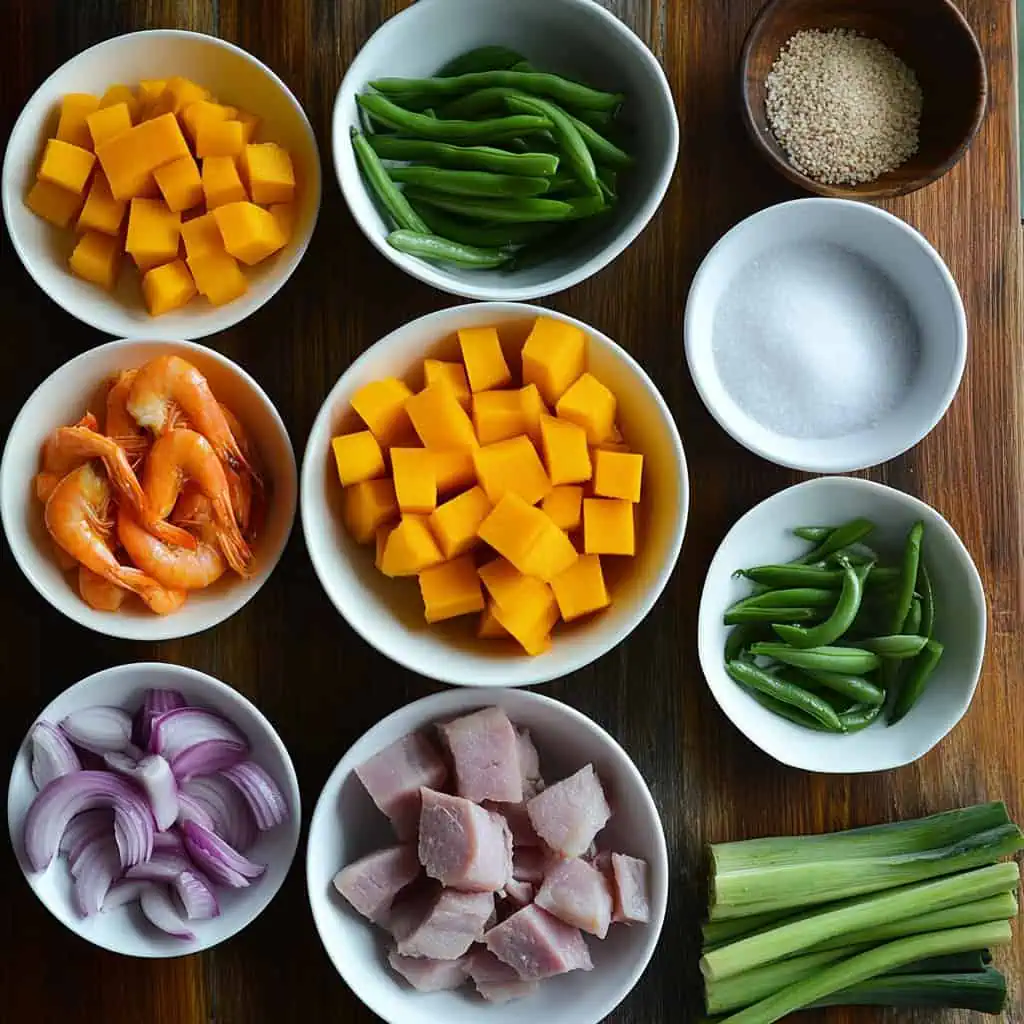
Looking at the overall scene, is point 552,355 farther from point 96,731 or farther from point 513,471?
point 96,731

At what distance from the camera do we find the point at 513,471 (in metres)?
1.68

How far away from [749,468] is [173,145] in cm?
111

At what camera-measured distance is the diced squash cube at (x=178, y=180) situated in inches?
68.8

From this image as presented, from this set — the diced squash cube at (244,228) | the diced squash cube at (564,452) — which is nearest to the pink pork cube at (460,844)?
the diced squash cube at (564,452)

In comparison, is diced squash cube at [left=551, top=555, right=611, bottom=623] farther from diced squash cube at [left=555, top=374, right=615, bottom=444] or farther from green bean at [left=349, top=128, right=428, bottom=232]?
green bean at [left=349, top=128, right=428, bottom=232]

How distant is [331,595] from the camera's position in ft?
5.63

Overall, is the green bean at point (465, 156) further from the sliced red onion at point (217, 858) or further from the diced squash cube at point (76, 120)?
the sliced red onion at point (217, 858)

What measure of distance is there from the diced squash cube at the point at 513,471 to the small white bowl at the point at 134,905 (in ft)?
1.80

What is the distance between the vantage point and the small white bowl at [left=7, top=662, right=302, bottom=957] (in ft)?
5.81

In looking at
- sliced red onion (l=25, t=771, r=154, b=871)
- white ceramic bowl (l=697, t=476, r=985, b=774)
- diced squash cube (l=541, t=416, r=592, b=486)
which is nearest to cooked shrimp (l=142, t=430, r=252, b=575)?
sliced red onion (l=25, t=771, r=154, b=871)

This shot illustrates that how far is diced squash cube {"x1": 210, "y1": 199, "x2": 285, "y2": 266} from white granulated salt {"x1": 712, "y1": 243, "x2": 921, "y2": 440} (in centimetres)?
77

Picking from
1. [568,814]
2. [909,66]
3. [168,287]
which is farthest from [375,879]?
[909,66]

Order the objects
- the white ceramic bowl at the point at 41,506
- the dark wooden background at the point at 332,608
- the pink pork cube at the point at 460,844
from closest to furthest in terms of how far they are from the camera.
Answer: the pink pork cube at the point at 460,844
the white ceramic bowl at the point at 41,506
the dark wooden background at the point at 332,608

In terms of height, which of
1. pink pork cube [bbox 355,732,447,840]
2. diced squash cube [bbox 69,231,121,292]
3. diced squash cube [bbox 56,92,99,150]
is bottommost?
pink pork cube [bbox 355,732,447,840]
